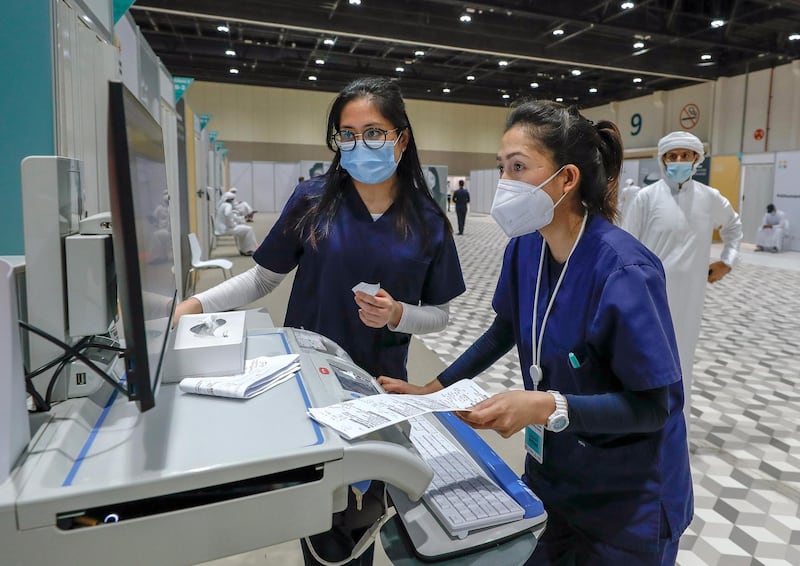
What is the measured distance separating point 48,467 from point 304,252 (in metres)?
1.09

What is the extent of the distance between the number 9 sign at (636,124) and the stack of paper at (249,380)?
73.0 feet

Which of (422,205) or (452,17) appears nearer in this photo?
(422,205)

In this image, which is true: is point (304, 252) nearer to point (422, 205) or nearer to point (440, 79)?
point (422, 205)

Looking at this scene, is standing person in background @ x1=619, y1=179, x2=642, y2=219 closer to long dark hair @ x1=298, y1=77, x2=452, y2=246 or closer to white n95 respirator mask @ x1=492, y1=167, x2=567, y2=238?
white n95 respirator mask @ x1=492, y1=167, x2=567, y2=238

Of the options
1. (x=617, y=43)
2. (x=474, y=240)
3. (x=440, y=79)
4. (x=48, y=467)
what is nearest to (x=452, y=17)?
(x=617, y=43)

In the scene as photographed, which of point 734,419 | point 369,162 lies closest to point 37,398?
point 369,162

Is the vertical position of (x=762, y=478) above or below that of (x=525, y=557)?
below

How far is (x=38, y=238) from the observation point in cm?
87

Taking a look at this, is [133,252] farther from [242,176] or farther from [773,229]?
[242,176]

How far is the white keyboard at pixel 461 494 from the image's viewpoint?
92 centimetres

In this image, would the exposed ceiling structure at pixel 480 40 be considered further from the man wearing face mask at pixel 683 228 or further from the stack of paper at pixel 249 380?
the stack of paper at pixel 249 380

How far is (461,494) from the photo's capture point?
3.26 ft

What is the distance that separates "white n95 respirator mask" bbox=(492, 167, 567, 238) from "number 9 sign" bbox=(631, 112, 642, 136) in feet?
71.1

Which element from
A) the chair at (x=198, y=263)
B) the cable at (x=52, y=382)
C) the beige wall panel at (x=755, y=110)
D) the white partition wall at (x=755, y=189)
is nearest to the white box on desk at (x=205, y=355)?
the cable at (x=52, y=382)
